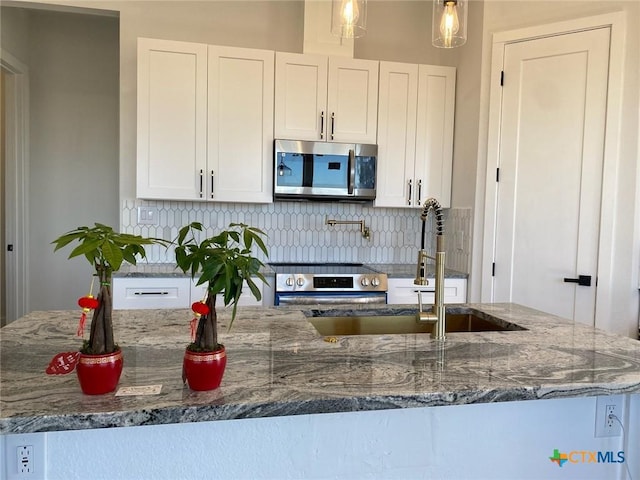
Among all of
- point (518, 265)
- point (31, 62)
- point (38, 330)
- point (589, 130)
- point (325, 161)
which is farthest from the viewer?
point (31, 62)

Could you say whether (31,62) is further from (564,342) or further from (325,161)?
(564,342)

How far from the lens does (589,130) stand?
2.84m

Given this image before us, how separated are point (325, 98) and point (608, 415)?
269cm

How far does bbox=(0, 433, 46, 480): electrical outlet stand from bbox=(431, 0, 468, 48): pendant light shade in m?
2.05

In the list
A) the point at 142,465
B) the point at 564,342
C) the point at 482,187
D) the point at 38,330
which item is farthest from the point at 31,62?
the point at 564,342

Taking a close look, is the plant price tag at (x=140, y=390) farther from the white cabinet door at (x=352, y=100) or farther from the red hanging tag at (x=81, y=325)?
the white cabinet door at (x=352, y=100)

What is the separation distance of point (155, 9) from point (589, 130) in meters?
3.09

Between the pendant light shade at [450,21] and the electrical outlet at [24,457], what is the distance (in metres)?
2.05

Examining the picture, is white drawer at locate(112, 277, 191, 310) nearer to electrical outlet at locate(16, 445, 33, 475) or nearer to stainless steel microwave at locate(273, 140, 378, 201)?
stainless steel microwave at locate(273, 140, 378, 201)

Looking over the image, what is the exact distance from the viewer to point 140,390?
105cm

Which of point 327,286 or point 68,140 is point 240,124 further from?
point 68,140

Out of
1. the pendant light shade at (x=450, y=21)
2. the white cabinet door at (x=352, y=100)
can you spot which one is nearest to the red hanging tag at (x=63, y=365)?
the pendant light shade at (x=450, y=21)

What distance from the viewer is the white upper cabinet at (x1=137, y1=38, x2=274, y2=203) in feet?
10.4

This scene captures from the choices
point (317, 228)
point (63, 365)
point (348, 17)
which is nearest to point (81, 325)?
point (63, 365)
